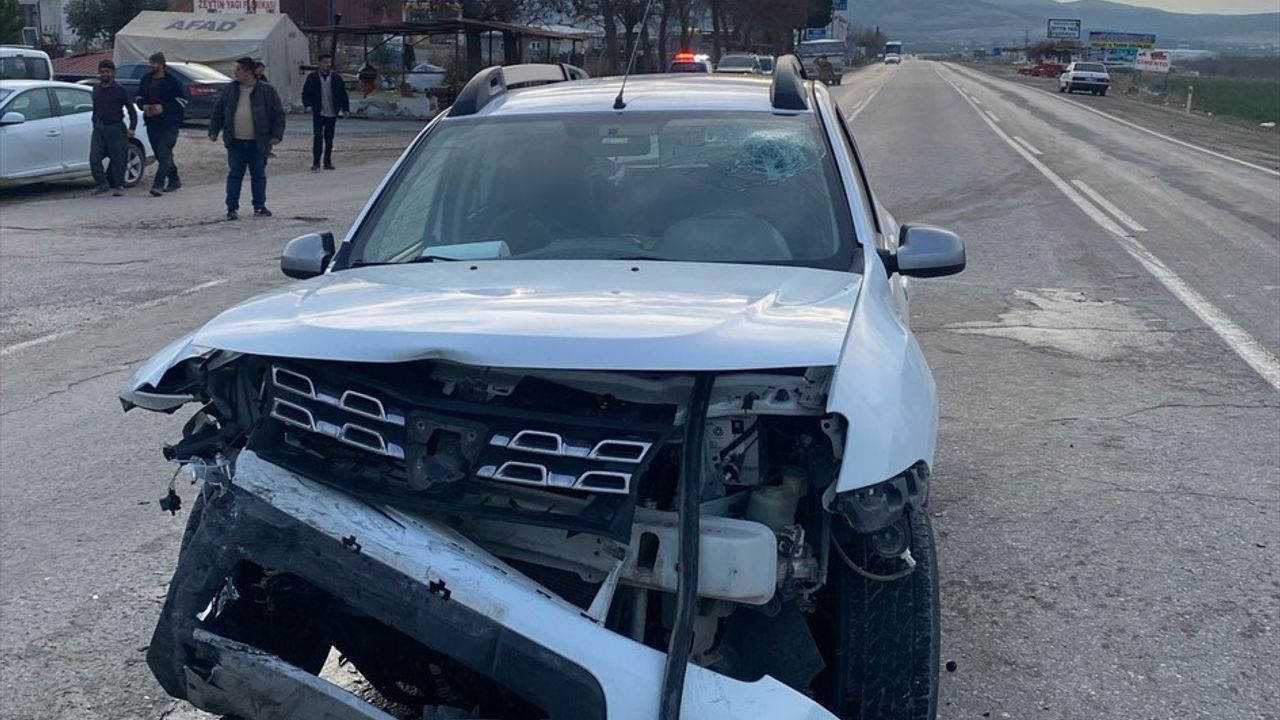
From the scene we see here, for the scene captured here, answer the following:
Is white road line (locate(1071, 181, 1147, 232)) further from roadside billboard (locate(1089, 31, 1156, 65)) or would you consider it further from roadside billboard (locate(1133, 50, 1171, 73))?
roadside billboard (locate(1089, 31, 1156, 65))

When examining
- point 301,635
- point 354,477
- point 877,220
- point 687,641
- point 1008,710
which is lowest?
point 1008,710

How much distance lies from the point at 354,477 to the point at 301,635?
1.88ft

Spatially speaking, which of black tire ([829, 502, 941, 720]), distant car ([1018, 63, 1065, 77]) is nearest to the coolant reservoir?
black tire ([829, 502, 941, 720])

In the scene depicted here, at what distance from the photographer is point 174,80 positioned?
1794 cm

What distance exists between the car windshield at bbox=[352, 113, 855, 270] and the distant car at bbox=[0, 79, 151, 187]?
14.1 m

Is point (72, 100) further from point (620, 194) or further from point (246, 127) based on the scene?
point (620, 194)

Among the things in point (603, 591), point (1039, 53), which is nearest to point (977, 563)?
point (603, 591)

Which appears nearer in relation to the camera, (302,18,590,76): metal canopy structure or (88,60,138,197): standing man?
(88,60,138,197): standing man

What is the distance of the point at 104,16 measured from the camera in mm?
60219

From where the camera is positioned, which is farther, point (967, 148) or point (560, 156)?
point (967, 148)

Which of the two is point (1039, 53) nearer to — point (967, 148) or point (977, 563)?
point (967, 148)

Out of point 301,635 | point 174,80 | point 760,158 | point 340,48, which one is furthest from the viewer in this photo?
point 340,48

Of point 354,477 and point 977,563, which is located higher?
point 354,477

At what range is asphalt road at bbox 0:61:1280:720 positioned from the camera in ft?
13.4
